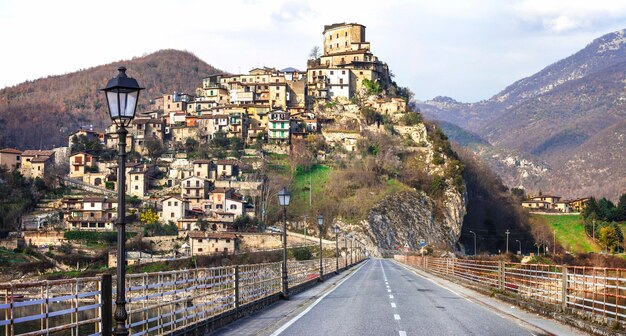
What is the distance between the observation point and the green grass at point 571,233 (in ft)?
461

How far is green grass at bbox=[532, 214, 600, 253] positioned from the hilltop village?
41.3 metres

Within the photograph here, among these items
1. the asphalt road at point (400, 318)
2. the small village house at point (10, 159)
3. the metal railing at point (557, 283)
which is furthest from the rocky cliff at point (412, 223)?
the asphalt road at point (400, 318)

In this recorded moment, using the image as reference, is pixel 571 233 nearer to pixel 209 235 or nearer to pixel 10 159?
pixel 209 235

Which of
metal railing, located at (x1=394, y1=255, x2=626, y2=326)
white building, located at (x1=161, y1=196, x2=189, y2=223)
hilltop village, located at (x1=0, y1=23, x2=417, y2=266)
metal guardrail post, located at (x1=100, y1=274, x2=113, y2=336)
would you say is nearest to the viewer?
metal guardrail post, located at (x1=100, y1=274, x2=113, y2=336)

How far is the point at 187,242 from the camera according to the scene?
106 m

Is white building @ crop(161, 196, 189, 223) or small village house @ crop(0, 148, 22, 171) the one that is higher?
small village house @ crop(0, 148, 22, 171)

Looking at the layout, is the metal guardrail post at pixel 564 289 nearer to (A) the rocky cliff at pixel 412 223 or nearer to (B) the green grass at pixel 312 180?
(A) the rocky cliff at pixel 412 223

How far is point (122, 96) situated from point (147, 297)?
13.7 feet

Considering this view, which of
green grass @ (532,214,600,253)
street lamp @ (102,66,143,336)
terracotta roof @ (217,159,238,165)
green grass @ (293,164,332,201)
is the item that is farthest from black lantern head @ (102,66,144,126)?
green grass @ (532,214,600,253)

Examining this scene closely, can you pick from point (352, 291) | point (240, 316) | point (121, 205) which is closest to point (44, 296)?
point (121, 205)

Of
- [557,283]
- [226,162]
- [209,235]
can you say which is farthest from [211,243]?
[557,283]

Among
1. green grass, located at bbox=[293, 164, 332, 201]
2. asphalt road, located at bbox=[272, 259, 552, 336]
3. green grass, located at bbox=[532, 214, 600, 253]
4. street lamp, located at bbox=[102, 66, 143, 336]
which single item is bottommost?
green grass, located at bbox=[532, 214, 600, 253]

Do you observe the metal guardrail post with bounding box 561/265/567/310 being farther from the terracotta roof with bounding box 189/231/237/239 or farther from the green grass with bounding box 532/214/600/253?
the green grass with bounding box 532/214/600/253

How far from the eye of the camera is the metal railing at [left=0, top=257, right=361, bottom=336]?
9.56m
